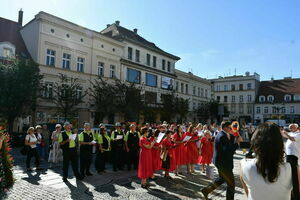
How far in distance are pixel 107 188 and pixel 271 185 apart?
19.5ft

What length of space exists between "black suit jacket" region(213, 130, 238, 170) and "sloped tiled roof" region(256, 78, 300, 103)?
197 ft

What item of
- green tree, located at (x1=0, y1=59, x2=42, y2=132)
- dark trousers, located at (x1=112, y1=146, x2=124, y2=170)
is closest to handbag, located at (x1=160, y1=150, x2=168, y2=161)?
dark trousers, located at (x1=112, y1=146, x2=124, y2=170)

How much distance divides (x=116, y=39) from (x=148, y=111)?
11.1 m

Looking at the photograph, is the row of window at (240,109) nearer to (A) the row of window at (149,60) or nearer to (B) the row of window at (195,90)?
(B) the row of window at (195,90)

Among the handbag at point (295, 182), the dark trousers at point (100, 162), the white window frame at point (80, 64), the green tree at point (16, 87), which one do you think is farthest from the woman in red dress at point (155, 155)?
the white window frame at point (80, 64)

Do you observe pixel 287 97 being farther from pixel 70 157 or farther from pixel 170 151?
pixel 70 157

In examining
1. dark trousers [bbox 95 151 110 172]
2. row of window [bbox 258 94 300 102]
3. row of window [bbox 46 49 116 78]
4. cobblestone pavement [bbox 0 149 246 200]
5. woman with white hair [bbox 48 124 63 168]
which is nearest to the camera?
cobblestone pavement [bbox 0 149 246 200]

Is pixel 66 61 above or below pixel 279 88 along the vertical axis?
below

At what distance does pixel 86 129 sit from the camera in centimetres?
888

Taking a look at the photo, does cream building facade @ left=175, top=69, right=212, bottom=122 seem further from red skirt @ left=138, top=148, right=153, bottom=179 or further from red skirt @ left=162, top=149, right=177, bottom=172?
red skirt @ left=138, top=148, right=153, bottom=179

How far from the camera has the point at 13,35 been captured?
27.7m

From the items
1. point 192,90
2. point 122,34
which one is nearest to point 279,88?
point 192,90

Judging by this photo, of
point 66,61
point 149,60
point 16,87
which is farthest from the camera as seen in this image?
point 149,60

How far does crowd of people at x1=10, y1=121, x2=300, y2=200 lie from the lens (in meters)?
2.30
